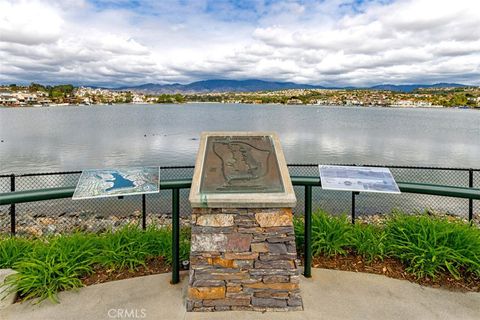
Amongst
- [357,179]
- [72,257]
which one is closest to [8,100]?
[72,257]

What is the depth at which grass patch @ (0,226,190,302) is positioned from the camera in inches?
140

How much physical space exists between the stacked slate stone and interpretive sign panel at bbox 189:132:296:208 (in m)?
0.13

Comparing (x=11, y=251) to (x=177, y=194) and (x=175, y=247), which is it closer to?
(x=175, y=247)

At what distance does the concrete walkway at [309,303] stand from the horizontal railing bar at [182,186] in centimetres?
104

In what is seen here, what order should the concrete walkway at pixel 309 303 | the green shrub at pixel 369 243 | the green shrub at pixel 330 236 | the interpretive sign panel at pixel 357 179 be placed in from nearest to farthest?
1. the concrete walkway at pixel 309 303
2. the interpretive sign panel at pixel 357 179
3. the green shrub at pixel 369 243
4. the green shrub at pixel 330 236

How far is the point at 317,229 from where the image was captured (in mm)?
4699

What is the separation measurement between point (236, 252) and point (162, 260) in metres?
1.51

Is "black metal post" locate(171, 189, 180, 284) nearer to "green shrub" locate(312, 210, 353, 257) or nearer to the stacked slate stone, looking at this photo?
the stacked slate stone

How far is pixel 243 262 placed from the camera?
→ 326 centimetres

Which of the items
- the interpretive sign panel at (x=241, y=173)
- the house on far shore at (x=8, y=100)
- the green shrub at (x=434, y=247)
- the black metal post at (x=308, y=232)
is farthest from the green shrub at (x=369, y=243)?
the house on far shore at (x=8, y=100)

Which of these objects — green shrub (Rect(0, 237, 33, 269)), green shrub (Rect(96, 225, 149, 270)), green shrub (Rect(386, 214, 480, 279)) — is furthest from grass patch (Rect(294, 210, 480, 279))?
green shrub (Rect(0, 237, 33, 269))

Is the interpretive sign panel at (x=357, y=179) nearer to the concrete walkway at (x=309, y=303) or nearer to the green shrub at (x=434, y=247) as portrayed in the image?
the green shrub at (x=434, y=247)

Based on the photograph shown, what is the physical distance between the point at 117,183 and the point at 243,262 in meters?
1.63

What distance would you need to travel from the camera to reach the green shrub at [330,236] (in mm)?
4453
